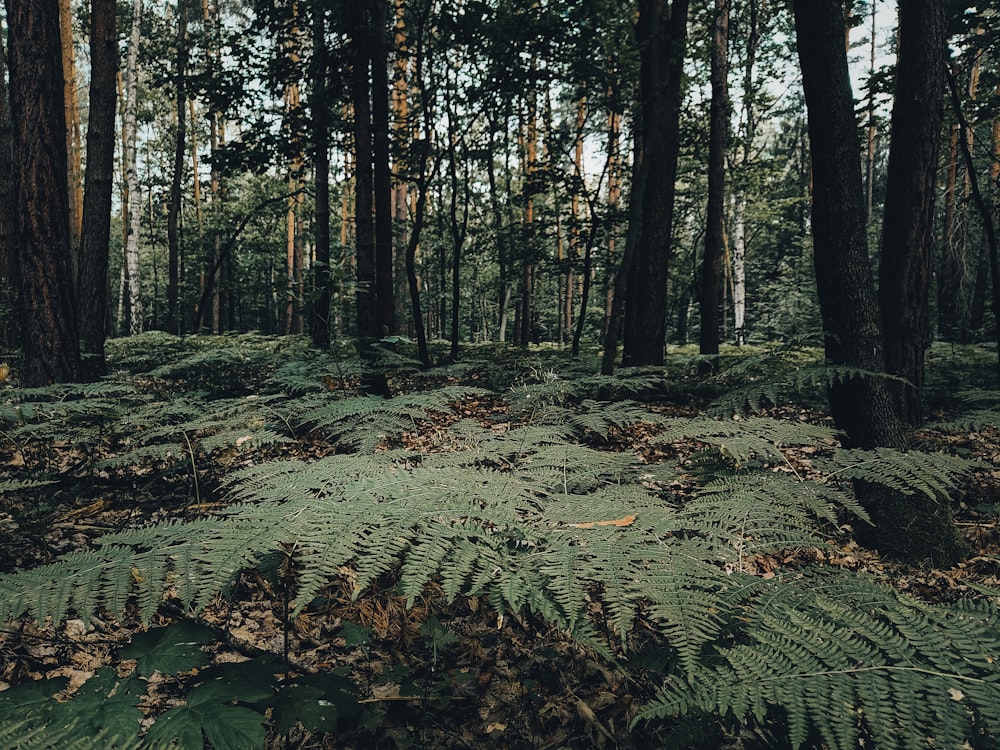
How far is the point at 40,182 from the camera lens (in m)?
4.52

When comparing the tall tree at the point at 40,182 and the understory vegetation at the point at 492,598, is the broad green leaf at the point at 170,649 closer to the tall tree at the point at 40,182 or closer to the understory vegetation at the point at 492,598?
the understory vegetation at the point at 492,598

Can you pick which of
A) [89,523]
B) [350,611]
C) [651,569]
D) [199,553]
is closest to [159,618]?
[350,611]

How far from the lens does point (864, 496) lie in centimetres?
323

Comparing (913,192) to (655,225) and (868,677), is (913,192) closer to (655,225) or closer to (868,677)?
(655,225)

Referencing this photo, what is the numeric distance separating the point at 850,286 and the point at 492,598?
3.31 meters

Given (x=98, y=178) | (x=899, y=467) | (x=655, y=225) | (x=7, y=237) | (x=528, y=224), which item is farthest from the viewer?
(x=528, y=224)

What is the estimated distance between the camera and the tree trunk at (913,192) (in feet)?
12.3

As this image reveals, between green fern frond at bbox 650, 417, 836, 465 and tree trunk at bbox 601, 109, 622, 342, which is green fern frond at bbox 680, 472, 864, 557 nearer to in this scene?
green fern frond at bbox 650, 417, 836, 465

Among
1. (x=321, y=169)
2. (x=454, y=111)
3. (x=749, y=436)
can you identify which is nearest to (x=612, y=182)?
(x=454, y=111)

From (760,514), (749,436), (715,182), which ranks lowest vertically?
(760,514)

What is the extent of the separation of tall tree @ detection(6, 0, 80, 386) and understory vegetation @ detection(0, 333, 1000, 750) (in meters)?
1.16

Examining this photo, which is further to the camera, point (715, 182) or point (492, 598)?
point (715, 182)

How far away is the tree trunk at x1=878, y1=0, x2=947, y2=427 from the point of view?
374cm

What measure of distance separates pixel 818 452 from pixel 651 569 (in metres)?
4.54
